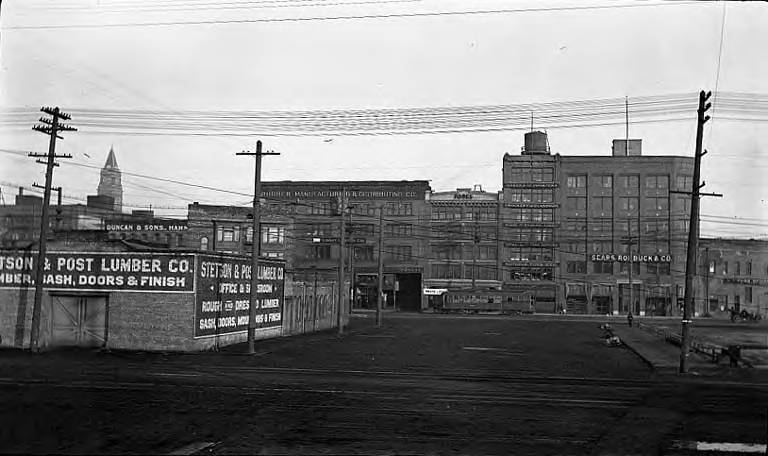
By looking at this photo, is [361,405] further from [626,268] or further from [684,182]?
[684,182]

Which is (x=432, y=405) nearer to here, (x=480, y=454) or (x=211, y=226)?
(x=480, y=454)

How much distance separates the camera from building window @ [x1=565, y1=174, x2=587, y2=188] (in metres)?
92.7

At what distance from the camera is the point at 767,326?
49625 mm

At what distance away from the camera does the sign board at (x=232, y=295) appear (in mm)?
33750

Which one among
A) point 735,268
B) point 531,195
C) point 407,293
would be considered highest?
point 531,195

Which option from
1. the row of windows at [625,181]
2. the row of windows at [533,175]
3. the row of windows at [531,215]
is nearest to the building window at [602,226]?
the row of windows at [625,181]

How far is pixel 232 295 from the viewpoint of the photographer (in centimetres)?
3716

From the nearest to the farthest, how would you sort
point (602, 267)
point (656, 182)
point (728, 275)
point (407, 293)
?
point (728, 275)
point (602, 267)
point (656, 182)
point (407, 293)

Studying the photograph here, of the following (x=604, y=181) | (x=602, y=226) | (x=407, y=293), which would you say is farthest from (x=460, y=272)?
(x=604, y=181)

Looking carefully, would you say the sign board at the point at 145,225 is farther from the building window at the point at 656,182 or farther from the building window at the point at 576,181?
the building window at the point at 656,182

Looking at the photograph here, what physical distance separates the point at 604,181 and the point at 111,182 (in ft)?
215

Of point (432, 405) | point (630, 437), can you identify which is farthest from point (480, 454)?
point (432, 405)

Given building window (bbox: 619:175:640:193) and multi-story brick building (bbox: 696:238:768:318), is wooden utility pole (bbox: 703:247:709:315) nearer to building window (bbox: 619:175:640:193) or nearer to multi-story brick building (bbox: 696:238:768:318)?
multi-story brick building (bbox: 696:238:768:318)

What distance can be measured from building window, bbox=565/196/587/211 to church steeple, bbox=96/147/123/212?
57.9 metres
